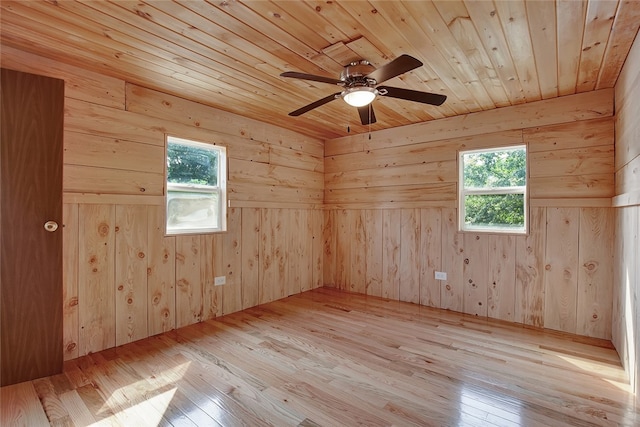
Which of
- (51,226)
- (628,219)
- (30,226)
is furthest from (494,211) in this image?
(30,226)

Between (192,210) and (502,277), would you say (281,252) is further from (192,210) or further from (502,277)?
(502,277)

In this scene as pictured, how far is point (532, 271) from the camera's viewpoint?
330 cm

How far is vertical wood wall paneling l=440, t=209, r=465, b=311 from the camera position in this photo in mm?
3746

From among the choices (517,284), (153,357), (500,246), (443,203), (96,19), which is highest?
(96,19)

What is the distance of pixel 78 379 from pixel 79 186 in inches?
57.8

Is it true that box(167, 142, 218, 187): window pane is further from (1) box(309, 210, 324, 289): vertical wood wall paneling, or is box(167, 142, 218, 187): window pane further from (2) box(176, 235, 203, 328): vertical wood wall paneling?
(1) box(309, 210, 324, 289): vertical wood wall paneling

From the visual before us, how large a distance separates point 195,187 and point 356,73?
6.96 feet

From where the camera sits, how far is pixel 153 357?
8.50 feet

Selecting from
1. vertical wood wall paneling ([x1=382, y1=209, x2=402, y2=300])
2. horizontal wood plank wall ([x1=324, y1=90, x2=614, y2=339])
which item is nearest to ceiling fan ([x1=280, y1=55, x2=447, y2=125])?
horizontal wood plank wall ([x1=324, y1=90, x2=614, y2=339])

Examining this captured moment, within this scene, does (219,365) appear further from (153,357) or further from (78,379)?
(78,379)

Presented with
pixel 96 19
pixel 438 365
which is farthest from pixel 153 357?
pixel 96 19

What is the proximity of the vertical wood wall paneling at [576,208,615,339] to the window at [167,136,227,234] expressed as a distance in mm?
3741

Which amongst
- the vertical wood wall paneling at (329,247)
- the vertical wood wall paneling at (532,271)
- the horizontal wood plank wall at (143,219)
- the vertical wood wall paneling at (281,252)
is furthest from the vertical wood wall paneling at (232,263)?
the vertical wood wall paneling at (532,271)

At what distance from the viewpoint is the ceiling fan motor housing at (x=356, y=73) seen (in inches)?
86.8
